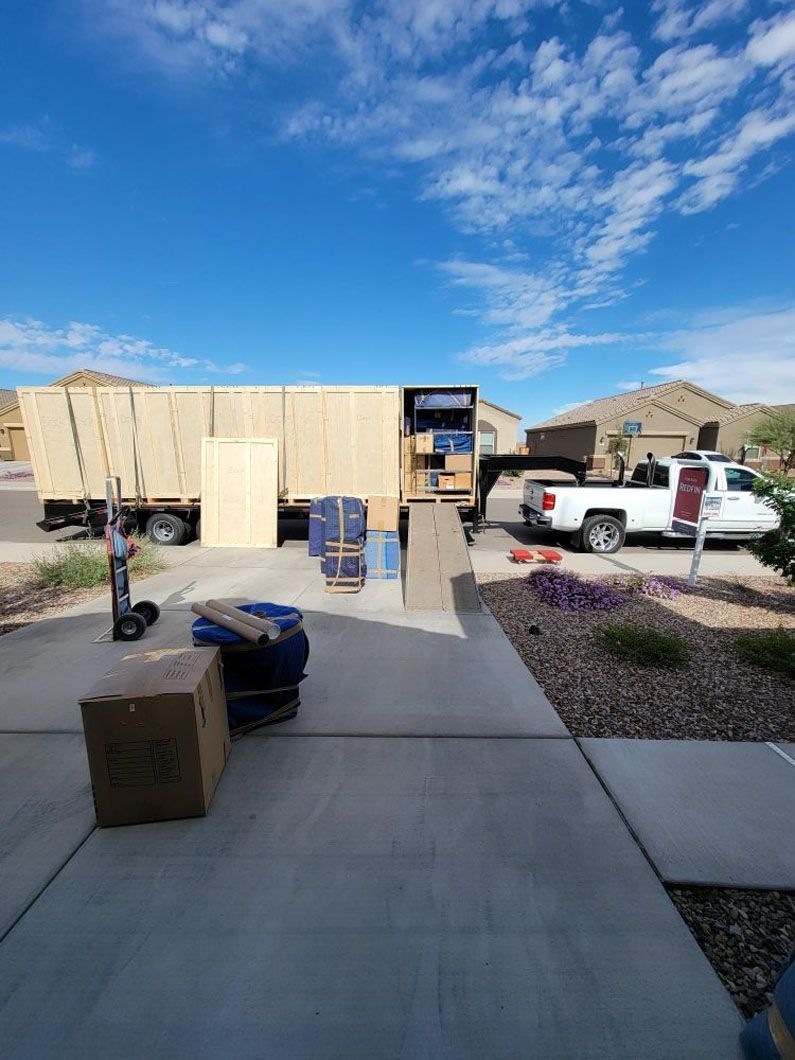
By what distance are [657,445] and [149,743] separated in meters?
32.9

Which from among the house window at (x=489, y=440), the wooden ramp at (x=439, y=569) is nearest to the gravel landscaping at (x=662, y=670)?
the wooden ramp at (x=439, y=569)

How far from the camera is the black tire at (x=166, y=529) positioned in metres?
9.71

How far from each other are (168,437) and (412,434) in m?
5.10

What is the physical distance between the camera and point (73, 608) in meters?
5.75

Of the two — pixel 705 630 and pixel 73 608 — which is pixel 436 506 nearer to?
pixel 705 630

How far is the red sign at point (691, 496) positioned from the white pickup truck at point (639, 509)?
1.51 metres

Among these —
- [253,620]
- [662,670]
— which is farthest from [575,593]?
[253,620]

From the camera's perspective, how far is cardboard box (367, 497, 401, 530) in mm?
7191

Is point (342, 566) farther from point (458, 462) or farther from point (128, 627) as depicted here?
point (458, 462)

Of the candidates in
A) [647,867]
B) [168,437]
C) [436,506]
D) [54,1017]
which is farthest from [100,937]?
[168,437]

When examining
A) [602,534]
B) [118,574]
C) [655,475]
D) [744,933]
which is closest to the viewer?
[744,933]

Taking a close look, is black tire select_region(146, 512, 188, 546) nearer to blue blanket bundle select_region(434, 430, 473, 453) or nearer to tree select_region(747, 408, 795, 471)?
blue blanket bundle select_region(434, 430, 473, 453)

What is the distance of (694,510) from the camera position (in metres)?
6.83

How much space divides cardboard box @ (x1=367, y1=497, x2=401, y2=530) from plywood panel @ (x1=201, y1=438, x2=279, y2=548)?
283 cm
